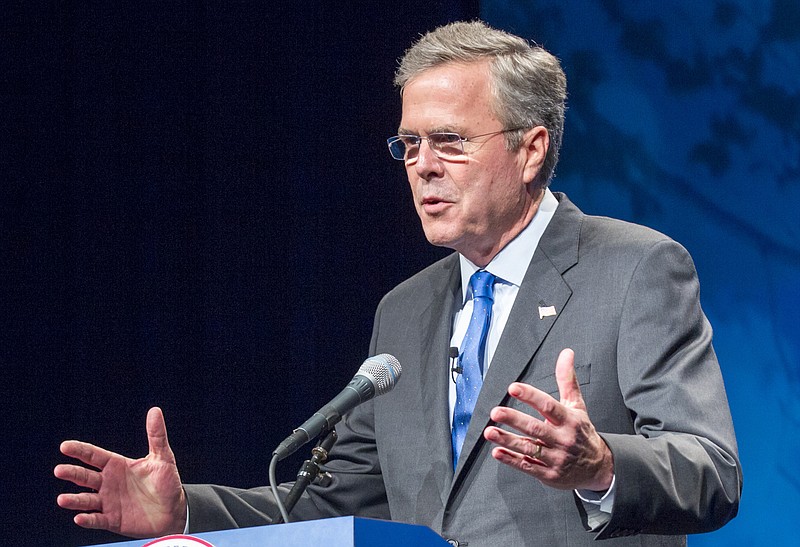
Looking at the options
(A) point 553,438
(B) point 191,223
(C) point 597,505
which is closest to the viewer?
(A) point 553,438

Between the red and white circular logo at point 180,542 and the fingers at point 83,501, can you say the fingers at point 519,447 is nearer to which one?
the red and white circular logo at point 180,542

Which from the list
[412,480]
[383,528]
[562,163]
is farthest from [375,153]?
[383,528]

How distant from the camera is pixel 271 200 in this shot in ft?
13.2

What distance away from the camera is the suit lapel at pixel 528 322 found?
2.21 m

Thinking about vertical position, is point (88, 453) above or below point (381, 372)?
below

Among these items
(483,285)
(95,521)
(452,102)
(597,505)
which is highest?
(452,102)

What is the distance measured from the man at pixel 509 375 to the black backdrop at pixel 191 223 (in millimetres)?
1212

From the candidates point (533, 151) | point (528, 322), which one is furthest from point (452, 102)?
point (528, 322)

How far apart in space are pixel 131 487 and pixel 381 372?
0.56m

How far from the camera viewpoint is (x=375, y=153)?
424 cm

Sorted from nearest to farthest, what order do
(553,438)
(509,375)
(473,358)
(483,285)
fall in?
1. (553,438)
2. (509,375)
3. (473,358)
4. (483,285)

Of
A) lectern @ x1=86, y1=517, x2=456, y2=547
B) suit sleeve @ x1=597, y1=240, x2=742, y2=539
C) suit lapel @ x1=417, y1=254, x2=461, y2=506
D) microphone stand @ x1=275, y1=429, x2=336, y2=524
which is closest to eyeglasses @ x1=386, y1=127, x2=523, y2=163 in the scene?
suit lapel @ x1=417, y1=254, x2=461, y2=506

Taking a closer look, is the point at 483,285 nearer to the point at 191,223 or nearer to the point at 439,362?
the point at 439,362

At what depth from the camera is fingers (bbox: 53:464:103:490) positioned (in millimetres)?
2061
